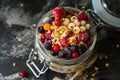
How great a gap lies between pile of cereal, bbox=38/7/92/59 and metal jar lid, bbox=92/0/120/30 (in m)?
0.06

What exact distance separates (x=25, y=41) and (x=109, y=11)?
0.83ft

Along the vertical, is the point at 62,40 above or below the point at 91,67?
above

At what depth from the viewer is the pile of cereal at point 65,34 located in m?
0.90

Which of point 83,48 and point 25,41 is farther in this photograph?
point 25,41

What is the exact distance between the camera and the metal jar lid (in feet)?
3.23

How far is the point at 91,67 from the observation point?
1.00m

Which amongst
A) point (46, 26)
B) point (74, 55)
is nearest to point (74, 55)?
point (74, 55)

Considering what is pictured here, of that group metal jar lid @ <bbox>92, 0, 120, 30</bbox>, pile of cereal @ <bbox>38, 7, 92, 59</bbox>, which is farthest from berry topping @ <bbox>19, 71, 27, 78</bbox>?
metal jar lid @ <bbox>92, 0, 120, 30</bbox>

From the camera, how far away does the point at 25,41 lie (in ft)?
3.38

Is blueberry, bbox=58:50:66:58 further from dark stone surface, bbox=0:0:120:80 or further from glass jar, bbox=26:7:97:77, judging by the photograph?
dark stone surface, bbox=0:0:120:80

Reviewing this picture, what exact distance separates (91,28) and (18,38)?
0.22 m

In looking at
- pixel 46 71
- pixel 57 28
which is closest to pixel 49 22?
pixel 57 28

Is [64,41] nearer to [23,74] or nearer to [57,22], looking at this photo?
[57,22]

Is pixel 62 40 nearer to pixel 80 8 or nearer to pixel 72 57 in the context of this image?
pixel 72 57
